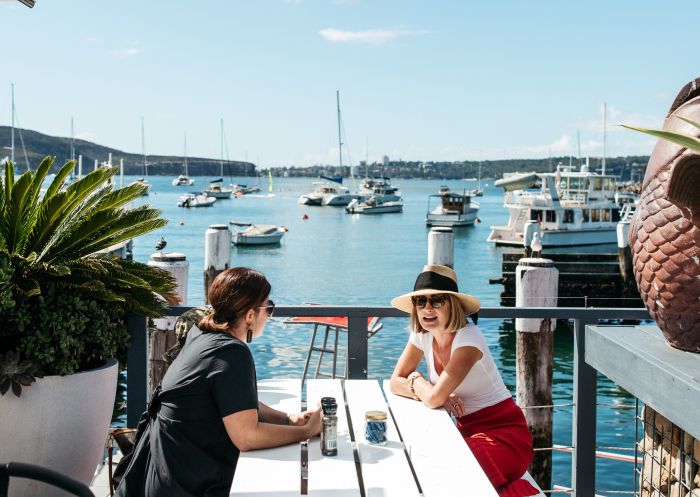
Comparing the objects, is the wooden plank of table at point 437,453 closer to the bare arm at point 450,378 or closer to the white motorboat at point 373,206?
the bare arm at point 450,378

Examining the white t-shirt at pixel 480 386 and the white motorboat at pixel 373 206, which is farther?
the white motorboat at pixel 373 206

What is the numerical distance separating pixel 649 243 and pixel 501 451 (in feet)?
4.72

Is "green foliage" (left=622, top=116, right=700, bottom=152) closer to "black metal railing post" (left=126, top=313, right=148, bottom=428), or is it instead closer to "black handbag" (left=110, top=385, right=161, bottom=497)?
"black handbag" (left=110, top=385, right=161, bottom=497)

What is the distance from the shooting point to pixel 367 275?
46.8m

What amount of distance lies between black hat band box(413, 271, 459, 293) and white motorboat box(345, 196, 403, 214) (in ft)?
300

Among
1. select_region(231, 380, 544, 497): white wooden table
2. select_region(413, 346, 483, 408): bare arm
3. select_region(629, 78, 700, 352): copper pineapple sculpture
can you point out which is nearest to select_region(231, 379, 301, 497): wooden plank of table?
→ select_region(231, 380, 544, 497): white wooden table

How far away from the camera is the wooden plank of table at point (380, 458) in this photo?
2.77 meters

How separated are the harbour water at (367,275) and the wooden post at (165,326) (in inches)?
266

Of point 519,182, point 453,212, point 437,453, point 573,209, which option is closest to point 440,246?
point 437,453

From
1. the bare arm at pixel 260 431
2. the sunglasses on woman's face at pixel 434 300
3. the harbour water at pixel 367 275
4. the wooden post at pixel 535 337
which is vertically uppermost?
the sunglasses on woman's face at pixel 434 300

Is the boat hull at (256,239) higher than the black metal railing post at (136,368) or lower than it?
lower

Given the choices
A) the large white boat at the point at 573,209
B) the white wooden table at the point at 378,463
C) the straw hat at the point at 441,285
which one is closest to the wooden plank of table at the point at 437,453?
the white wooden table at the point at 378,463

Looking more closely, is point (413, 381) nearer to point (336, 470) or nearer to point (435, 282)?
point (435, 282)

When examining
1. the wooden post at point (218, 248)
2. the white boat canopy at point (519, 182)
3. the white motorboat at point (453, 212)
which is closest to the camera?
the wooden post at point (218, 248)
